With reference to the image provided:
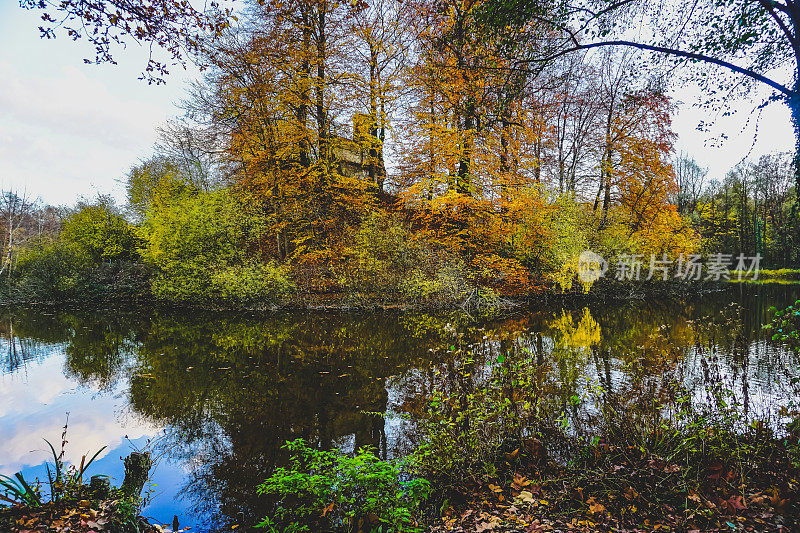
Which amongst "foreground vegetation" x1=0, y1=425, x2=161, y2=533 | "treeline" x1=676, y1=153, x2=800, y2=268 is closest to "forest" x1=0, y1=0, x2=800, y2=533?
"foreground vegetation" x1=0, y1=425, x2=161, y2=533

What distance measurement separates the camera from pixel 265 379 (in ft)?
24.2

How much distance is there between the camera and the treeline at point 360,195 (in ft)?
47.8

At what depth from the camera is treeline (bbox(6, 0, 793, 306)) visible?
14.6 meters

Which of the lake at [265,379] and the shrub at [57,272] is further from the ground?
the shrub at [57,272]

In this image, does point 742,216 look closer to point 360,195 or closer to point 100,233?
point 360,195

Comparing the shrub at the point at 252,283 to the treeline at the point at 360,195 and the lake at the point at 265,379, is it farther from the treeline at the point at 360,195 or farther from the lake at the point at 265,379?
the lake at the point at 265,379

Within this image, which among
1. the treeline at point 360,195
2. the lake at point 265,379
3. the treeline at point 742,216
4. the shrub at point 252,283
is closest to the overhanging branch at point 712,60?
the lake at point 265,379

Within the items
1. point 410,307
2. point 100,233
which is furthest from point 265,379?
point 100,233

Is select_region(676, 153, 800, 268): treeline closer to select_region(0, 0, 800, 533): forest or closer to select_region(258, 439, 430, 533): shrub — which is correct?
select_region(0, 0, 800, 533): forest

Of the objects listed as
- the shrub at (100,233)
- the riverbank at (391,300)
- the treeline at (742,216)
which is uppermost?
the treeline at (742,216)

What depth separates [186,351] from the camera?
375 inches

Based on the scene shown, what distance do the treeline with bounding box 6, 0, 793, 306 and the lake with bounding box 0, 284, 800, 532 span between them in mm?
2527

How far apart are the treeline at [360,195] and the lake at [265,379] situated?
8.29 feet

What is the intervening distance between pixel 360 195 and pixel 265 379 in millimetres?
11736
